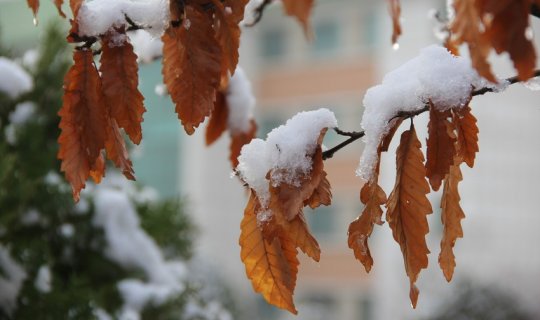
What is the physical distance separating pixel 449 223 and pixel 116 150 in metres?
0.58

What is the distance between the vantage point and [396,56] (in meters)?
19.1

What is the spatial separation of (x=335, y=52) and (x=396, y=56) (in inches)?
77.7

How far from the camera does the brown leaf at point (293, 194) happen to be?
116 cm

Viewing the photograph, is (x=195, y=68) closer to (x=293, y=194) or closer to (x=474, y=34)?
(x=293, y=194)

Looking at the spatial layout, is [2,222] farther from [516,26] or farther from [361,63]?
[361,63]

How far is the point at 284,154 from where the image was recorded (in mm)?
1229

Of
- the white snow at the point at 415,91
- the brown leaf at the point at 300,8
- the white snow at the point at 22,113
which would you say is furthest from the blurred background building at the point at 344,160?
the brown leaf at the point at 300,8

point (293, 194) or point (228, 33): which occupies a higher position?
point (228, 33)

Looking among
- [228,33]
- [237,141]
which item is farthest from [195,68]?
[237,141]

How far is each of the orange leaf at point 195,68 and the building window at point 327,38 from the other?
19410 millimetres

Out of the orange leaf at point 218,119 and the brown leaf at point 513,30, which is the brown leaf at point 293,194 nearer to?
the brown leaf at point 513,30

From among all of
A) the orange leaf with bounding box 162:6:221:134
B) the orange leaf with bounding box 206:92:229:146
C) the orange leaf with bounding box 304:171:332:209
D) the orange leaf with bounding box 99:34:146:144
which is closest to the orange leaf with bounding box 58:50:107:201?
the orange leaf with bounding box 99:34:146:144

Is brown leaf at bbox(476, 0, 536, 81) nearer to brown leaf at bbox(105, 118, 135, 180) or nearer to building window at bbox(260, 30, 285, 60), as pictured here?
brown leaf at bbox(105, 118, 135, 180)

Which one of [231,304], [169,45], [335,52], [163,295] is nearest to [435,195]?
[335,52]
